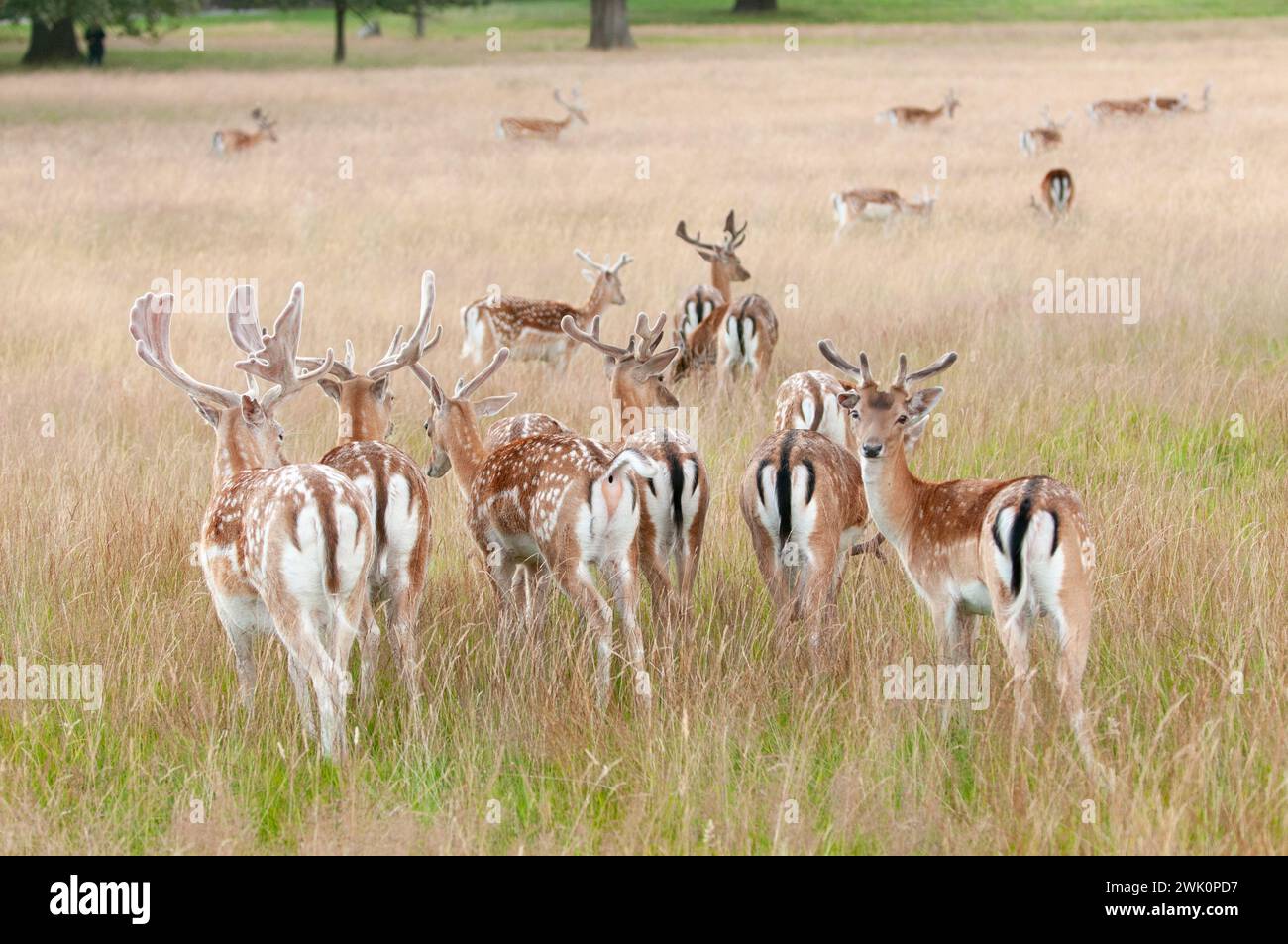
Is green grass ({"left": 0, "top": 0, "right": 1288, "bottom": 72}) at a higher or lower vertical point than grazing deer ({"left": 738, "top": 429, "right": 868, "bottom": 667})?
higher

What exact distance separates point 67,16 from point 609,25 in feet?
56.2

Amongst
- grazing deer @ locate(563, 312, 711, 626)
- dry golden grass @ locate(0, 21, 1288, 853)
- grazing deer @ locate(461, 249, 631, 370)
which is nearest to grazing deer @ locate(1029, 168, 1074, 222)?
dry golden grass @ locate(0, 21, 1288, 853)

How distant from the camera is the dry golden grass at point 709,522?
4008 millimetres

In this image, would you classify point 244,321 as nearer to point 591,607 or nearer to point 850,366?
point 591,607

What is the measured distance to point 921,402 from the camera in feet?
16.5

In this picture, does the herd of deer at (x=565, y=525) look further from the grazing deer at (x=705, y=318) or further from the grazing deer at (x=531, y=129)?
the grazing deer at (x=531, y=129)

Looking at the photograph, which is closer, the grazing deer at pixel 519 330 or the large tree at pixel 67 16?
Answer: the grazing deer at pixel 519 330

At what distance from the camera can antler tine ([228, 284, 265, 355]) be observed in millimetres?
5750

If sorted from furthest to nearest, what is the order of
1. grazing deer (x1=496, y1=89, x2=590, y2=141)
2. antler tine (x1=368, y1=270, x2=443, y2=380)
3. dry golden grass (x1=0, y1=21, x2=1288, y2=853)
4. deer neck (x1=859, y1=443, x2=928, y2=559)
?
grazing deer (x1=496, y1=89, x2=590, y2=141)
antler tine (x1=368, y1=270, x2=443, y2=380)
deer neck (x1=859, y1=443, x2=928, y2=559)
dry golden grass (x1=0, y1=21, x2=1288, y2=853)

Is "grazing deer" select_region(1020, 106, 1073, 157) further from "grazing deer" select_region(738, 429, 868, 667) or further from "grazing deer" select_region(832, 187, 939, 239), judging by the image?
"grazing deer" select_region(738, 429, 868, 667)

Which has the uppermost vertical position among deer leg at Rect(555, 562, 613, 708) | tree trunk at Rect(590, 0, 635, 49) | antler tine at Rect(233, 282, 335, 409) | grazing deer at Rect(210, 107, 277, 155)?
tree trunk at Rect(590, 0, 635, 49)

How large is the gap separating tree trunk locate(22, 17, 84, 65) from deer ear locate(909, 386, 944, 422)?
41.8 meters

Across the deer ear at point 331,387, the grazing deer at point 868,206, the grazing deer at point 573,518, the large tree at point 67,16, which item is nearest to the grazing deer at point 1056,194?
the grazing deer at point 868,206

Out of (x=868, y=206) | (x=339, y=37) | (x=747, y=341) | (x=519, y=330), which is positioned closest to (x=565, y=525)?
(x=747, y=341)
